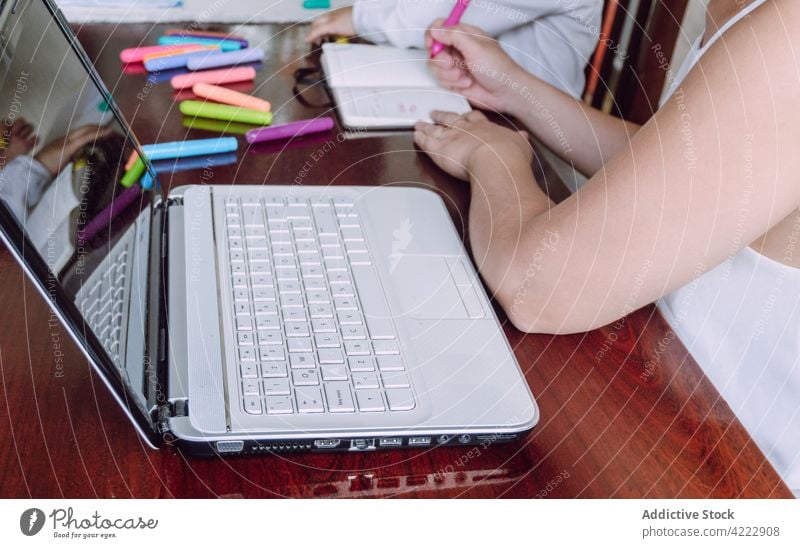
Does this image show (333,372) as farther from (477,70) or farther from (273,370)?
(477,70)

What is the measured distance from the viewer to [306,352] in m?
0.48

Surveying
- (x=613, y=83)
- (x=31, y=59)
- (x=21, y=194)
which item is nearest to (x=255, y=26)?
(x=31, y=59)

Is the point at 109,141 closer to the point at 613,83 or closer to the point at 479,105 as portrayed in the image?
the point at 479,105

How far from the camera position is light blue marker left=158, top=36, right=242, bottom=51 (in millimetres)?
876

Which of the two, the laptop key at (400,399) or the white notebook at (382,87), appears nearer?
the laptop key at (400,399)

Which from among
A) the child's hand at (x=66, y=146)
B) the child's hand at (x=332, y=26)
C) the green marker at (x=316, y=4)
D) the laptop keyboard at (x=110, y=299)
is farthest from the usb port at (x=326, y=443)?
the green marker at (x=316, y=4)

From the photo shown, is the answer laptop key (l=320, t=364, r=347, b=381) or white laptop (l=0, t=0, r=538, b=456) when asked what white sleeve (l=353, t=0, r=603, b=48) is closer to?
white laptop (l=0, t=0, r=538, b=456)

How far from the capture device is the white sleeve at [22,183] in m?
0.37

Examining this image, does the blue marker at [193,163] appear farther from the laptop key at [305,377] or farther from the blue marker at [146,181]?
the laptop key at [305,377]

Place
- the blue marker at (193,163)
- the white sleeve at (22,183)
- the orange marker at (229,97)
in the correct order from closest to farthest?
the white sleeve at (22,183), the blue marker at (193,163), the orange marker at (229,97)

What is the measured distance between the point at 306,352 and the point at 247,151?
11.9 inches

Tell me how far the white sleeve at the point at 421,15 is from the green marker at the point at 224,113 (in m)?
0.26

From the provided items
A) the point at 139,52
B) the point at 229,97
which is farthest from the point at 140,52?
the point at 229,97

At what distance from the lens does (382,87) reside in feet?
2.81
